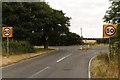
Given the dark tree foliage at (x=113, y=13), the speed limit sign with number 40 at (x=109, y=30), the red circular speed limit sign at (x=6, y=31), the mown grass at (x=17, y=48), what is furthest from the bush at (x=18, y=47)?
the speed limit sign with number 40 at (x=109, y=30)

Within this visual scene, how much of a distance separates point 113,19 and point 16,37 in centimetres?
2339

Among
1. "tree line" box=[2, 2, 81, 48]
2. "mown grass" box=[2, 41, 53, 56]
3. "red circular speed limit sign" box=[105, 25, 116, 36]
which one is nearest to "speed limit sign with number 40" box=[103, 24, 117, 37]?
"red circular speed limit sign" box=[105, 25, 116, 36]

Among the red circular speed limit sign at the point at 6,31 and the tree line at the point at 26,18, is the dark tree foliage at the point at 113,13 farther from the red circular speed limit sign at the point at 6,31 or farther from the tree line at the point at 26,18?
the tree line at the point at 26,18

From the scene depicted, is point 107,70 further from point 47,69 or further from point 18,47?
point 18,47

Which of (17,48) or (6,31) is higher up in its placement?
(6,31)

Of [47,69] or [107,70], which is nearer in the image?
[107,70]

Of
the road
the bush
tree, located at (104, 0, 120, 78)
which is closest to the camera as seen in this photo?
the road

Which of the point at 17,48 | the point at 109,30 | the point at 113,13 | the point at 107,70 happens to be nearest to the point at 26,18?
the point at 17,48

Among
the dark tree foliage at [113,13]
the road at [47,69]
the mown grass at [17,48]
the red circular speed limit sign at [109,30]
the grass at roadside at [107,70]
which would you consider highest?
the dark tree foliage at [113,13]

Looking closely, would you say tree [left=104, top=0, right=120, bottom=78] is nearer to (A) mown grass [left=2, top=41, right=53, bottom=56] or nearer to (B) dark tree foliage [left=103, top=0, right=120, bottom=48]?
(B) dark tree foliage [left=103, top=0, right=120, bottom=48]

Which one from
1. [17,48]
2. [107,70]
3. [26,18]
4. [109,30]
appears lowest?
[107,70]

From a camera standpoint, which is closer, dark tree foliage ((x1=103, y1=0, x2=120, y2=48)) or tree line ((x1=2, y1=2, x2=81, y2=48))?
dark tree foliage ((x1=103, y1=0, x2=120, y2=48))

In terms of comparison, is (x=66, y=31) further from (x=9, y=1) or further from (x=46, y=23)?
(x=9, y=1)

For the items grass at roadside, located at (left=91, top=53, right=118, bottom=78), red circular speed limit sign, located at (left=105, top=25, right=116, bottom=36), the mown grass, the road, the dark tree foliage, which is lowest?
the road
